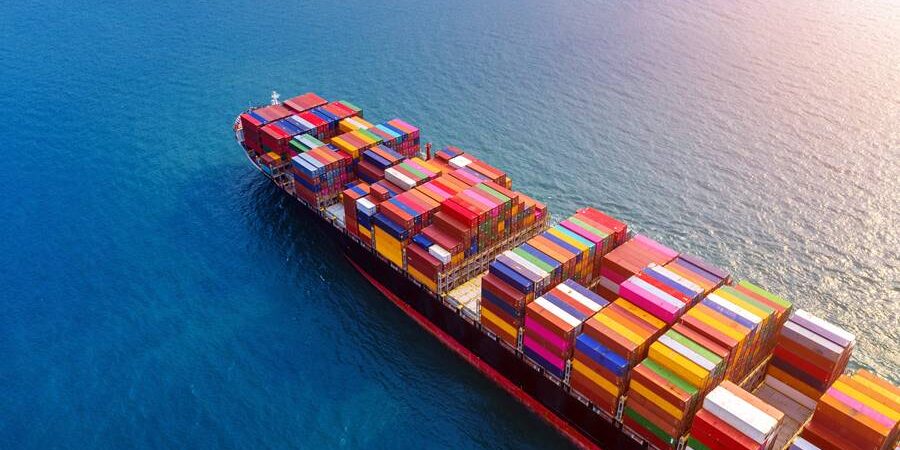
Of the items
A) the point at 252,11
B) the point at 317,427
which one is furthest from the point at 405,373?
the point at 252,11

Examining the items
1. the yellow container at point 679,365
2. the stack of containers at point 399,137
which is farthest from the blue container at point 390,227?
the yellow container at point 679,365

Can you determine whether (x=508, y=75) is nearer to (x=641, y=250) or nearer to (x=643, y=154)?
(x=643, y=154)

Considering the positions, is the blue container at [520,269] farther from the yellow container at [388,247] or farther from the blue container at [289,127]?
the blue container at [289,127]

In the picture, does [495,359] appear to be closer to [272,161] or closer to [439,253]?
[439,253]

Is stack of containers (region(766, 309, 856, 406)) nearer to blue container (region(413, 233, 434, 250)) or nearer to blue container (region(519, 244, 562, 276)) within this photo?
blue container (region(519, 244, 562, 276))

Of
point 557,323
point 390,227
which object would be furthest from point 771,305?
point 390,227

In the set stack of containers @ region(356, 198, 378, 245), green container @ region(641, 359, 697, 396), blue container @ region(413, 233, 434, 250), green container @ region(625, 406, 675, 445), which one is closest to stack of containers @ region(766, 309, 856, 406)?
Result: green container @ region(641, 359, 697, 396)
